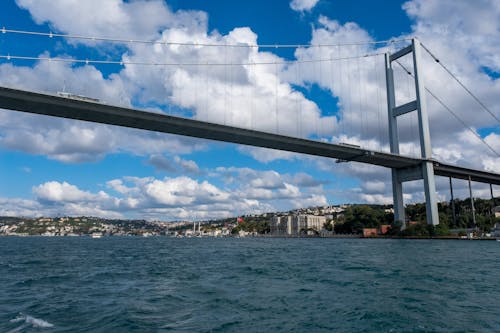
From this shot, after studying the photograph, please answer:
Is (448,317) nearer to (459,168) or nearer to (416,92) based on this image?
(416,92)

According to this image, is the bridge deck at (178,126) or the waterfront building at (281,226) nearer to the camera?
the bridge deck at (178,126)

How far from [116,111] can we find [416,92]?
107 feet

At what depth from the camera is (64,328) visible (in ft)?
20.6

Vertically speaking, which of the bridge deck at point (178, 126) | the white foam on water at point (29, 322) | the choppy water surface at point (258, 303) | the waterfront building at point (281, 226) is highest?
the bridge deck at point (178, 126)

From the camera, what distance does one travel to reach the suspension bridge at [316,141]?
90.1 feet

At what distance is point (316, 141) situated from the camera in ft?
131

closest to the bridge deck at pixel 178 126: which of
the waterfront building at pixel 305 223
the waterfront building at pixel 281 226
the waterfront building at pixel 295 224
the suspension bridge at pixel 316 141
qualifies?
the suspension bridge at pixel 316 141

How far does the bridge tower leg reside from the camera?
4425 cm

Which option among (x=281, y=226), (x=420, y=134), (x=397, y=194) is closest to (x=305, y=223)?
(x=281, y=226)

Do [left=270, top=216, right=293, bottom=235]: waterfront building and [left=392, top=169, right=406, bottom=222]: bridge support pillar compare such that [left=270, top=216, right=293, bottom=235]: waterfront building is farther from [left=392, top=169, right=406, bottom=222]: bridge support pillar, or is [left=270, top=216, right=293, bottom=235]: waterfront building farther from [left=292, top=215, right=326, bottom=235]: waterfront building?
[left=392, top=169, right=406, bottom=222]: bridge support pillar

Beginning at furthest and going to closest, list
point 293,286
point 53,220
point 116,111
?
point 53,220, point 116,111, point 293,286

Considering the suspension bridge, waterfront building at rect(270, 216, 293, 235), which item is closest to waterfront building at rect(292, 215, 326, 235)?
waterfront building at rect(270, 216, 293, 235)

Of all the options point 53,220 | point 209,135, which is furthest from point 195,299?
point 53,220

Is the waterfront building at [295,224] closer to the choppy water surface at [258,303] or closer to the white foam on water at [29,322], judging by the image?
the choppy water surface at [258,303]
